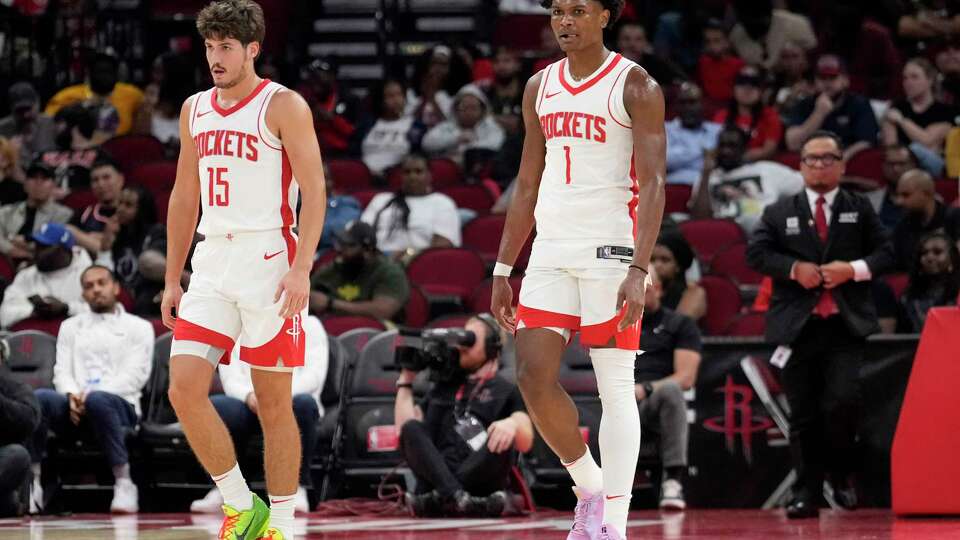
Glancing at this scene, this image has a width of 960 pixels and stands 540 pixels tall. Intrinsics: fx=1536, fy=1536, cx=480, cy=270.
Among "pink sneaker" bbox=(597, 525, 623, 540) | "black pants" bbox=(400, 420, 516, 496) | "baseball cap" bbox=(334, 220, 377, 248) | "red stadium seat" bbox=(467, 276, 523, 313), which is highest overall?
"baseball cap" bbox=(334, 220, 377, 248)

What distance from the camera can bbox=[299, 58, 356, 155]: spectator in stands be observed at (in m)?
14.3

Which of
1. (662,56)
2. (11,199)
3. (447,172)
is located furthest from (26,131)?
(662,56)

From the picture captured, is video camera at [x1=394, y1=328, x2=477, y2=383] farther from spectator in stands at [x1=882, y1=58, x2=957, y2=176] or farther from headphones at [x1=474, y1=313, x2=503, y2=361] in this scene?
spectator in stands at [x1=882, y1=58, x2=957, y2=176]

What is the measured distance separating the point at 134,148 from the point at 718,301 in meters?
6.05

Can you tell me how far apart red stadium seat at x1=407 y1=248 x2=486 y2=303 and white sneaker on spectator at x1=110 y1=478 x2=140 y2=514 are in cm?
273

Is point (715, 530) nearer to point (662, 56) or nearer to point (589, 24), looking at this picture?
point (589, 24)

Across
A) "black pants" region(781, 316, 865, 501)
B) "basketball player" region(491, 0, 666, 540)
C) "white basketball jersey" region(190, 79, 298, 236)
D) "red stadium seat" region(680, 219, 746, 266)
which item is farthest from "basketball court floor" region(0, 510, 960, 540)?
"red stadium seat" region(680, 219, 746, 266)

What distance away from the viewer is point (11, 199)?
1299cm

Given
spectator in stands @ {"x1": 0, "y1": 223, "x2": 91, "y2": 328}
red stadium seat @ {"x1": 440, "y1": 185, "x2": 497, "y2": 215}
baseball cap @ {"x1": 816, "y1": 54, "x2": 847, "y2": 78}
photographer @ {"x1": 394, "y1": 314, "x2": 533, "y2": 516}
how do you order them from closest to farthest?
1. photographer @ {"x1": 394, "y1": 314, "x2": 533, "y2": 516}
2. spectator in stands @ {"x1": 0, "y1": 223, "x2": 91, "y2": 328}
3. red stadium seat @ {"x1": 440, "y1": 185, "x2": 497, "y2": 215}
4. baseball cap @ {"x1": 816, "y1": 54, "x2": 847, "y2": 78}

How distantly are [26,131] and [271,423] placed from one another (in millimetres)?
9531

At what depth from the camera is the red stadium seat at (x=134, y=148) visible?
13875mm

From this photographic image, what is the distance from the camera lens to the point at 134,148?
1393 centimetres

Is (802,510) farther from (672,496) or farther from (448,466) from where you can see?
(448,466)

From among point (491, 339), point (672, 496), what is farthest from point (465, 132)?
point (672, 496)
